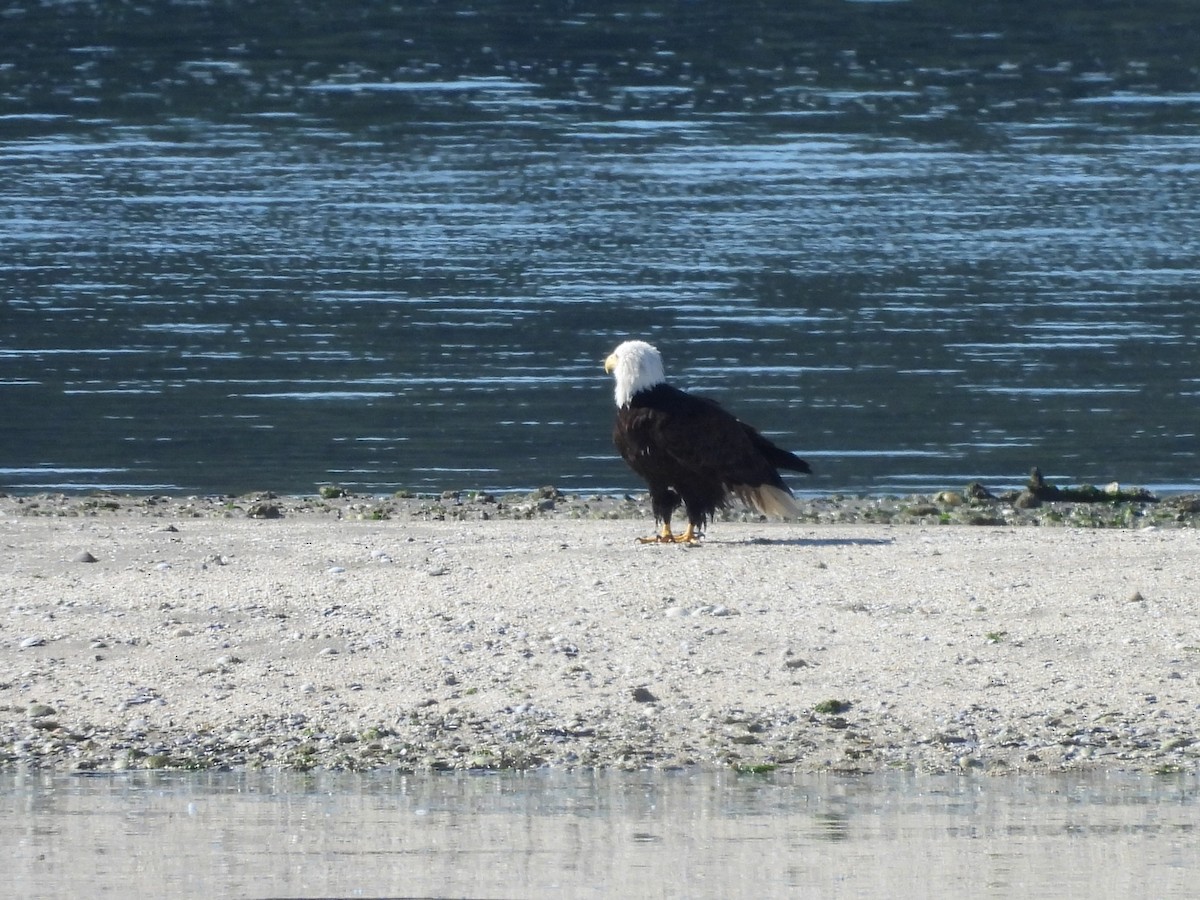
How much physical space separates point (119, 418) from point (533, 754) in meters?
12.7

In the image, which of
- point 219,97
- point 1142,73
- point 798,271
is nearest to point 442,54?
point 219,97

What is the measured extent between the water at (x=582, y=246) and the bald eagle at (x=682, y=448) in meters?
4.48

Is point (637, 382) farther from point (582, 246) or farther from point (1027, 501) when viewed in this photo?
point (582, 246)

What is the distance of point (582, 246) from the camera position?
31984 mm

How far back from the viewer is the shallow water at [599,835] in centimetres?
708

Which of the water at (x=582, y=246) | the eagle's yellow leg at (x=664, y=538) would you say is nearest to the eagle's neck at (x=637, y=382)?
the eagle's yellow leg at (x=664, y=538)

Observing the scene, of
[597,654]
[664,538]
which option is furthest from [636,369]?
[597,654]

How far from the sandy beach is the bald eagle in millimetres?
321

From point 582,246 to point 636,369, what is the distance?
19.0 m

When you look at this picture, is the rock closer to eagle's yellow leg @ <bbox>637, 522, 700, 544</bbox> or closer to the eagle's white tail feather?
the eagle's white tail feather

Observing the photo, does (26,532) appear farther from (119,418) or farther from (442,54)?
(442,54)

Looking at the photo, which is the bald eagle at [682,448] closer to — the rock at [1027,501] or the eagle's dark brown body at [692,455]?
the eagle's dark brown body at [692,455]

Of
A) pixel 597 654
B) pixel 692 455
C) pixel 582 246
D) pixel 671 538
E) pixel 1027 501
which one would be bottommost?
pixel 582 246

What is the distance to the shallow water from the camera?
708 cm
